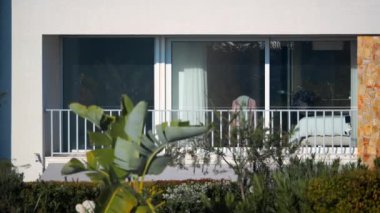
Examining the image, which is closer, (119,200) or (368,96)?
(119,200)

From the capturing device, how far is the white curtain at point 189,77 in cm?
1480

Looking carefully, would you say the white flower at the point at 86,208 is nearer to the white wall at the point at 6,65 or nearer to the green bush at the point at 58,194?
the green bush at the point at 58,194

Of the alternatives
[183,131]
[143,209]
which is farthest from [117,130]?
[143,209]

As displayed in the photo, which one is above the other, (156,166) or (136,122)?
(136,122)

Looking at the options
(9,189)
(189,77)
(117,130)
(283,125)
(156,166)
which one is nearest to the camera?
(156,166)

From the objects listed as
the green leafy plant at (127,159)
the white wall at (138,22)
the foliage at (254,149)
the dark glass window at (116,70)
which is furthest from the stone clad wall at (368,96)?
the green leafy plant at (127,159)

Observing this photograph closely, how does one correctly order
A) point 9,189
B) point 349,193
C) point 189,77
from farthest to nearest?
point 189,77 < point 9,189 < point 349,193

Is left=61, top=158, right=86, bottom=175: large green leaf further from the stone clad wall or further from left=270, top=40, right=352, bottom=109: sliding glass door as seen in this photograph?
left=270, top=40, right=352, bottom=109: sliding glass door

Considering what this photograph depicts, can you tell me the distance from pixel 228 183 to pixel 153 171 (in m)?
3.82

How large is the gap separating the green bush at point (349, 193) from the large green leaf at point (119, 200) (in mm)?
2136

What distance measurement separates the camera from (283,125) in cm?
1448

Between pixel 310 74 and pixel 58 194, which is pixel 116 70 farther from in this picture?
pixel 58 194

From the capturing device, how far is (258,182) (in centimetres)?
930

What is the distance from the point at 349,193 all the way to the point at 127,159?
2.48 metres
